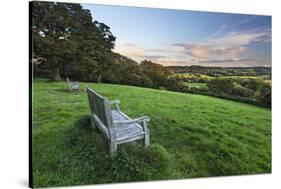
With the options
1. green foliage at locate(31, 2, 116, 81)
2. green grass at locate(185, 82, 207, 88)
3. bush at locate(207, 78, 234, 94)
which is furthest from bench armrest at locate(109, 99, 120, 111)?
bush at locate(207, 78, 234, 94)

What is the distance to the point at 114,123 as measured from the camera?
4531mm

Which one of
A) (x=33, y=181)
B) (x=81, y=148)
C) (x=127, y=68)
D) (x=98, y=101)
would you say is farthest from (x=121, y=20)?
(x=33, y=181)

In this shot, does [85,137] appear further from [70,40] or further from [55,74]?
[70,40]

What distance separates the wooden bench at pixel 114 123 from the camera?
4.48 metres

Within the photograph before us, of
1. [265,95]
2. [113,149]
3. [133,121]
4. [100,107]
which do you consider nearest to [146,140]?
[133,121]

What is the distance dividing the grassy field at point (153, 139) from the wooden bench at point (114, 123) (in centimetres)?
7

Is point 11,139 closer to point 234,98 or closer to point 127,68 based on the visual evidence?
point 127,68

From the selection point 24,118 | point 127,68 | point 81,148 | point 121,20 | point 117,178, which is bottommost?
point 117,178

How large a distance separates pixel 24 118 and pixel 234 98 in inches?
93.5

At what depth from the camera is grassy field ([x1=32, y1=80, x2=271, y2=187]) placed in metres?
4.43

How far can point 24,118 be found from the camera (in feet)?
14.4

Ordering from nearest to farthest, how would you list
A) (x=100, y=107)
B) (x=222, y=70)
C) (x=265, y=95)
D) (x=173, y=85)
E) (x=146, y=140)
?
(x=100, y=107)
(x=146, y=140)
(x=173, y=85)
(x=222, y=70)
(x=265, y=95)

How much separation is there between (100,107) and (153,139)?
698 mm

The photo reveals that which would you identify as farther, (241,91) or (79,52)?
(241,91)
